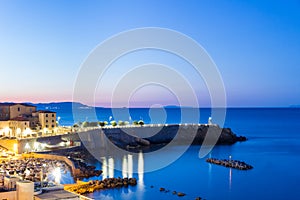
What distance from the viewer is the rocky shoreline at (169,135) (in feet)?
150

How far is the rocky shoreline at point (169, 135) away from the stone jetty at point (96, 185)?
2035 centimetres

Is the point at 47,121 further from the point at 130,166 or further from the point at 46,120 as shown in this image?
the point at 130,166

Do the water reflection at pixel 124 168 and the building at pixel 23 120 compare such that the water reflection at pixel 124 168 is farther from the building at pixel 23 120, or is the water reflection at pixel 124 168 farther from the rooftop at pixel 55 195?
the rooftop at pixel 55 195

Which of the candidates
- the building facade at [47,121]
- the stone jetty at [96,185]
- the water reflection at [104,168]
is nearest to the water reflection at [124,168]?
the water reflection at [104,168]

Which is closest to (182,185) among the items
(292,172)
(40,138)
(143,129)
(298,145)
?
(292,172)

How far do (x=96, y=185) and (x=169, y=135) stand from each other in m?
30.7

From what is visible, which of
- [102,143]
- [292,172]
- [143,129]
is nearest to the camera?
[292,172]

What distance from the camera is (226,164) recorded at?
32.5 metres

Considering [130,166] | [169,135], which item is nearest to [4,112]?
[130,166]

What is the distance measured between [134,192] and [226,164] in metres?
12.5

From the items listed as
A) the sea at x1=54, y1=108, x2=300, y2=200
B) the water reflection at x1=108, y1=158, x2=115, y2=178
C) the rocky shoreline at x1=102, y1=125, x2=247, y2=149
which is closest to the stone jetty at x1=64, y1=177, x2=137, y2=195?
the sea at x1=54, y1=108, x2=300, y2=200

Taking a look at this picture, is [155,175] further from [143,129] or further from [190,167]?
[143,129]

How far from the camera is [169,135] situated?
52156mm

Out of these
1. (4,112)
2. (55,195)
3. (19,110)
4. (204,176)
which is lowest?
(204,176)
